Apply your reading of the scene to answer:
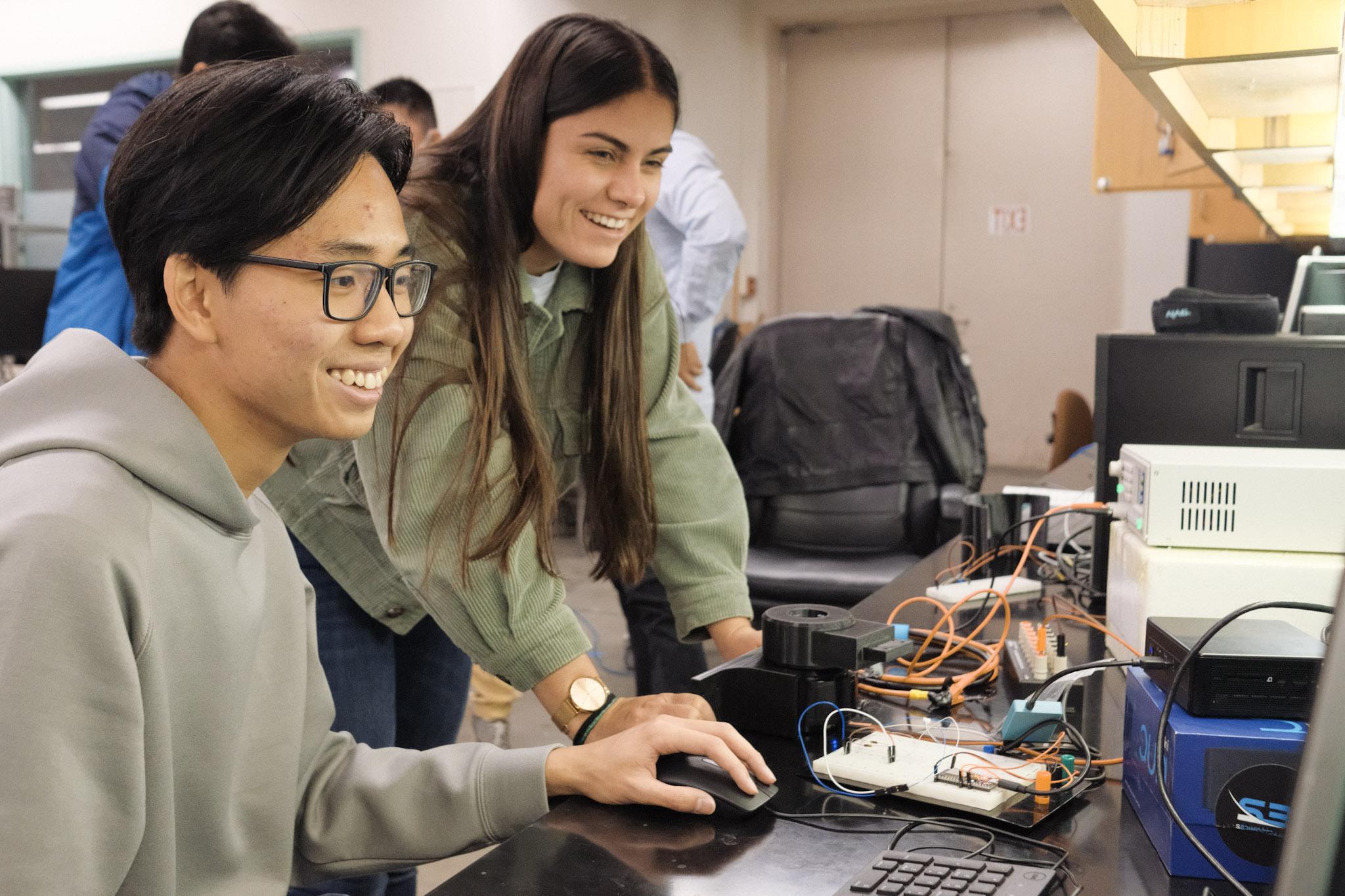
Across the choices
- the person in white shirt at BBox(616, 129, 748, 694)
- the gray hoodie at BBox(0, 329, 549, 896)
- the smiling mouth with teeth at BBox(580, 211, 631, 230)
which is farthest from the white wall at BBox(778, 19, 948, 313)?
the gray hoodie at BBox(0, 329, 549, 896)

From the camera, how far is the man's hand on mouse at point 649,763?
0.91 m

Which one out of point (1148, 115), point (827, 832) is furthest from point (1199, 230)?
point (827, 832)

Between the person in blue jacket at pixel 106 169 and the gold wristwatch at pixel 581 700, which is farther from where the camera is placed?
the person in blue jacket at pixel 106 169

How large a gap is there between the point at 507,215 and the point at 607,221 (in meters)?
0.13

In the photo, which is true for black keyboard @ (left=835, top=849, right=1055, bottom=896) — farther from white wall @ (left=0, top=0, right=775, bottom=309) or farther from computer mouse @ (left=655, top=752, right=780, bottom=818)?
white wall @ (left=0, top=0, right=775, bottom=309)

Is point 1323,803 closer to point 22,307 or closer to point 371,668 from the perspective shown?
point 371,668

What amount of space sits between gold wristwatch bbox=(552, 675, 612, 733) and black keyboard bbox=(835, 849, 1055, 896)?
0.44 metres

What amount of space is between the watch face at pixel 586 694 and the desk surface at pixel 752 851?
21 centimetres

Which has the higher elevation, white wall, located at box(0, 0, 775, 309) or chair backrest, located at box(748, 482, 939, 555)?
white wall, located at box(0, 0, 775, 309)

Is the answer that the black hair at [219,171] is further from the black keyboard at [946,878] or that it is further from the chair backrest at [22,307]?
the chair backrest at [22,307]

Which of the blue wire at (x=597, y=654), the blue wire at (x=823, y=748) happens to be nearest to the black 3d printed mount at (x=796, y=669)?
the blue wire at (x=823, y=748)

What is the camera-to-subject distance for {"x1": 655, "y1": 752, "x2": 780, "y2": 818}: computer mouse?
90cm

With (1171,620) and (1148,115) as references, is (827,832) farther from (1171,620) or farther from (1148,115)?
(1148,115)

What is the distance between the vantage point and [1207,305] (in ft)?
5.39
